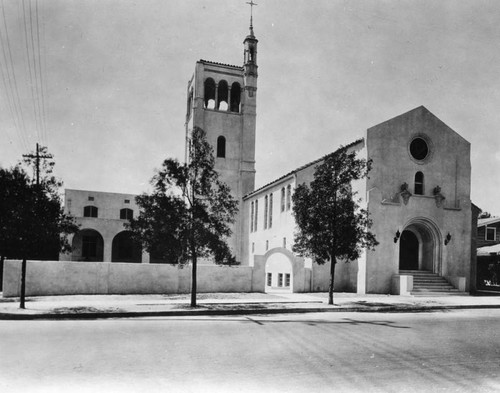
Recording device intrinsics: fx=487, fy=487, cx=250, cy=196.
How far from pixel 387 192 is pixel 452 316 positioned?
1077 cm

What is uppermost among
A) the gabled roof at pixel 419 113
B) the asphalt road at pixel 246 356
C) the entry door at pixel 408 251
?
the gabled roof at pixel 419 113

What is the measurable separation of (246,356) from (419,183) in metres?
21.6

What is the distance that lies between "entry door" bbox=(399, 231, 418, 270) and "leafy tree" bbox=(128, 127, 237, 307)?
1291 cm

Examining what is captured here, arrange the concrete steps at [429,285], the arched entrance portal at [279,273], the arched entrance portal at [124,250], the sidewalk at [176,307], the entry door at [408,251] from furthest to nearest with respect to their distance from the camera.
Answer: the arched entrance portal at [124,250], the arched entrance portal at [279,273], the entry door at [408,251], the concrete steps at [429,285], the sidewalk at [176,307]

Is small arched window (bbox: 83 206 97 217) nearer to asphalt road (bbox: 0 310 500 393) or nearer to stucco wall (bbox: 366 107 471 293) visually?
stucco wall (bbox: 366 107 471 293)

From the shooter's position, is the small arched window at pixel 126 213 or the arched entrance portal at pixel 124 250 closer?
the arched entrance portal at pixel 124 250

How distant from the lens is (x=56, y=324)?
43.5ft

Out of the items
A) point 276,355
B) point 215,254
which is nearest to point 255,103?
point 215,254

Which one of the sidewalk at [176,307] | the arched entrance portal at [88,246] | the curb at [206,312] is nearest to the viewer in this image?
the curb at [206,312]

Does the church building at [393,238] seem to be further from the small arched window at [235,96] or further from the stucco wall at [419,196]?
the small arched window at [235,96]

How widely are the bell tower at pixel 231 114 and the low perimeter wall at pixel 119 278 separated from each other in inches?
755

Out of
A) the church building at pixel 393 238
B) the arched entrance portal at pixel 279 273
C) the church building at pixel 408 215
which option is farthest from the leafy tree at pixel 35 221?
the arched entrance portal at pixel 279 273

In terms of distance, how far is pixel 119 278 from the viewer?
914 inches

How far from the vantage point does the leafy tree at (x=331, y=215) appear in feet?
66.6
